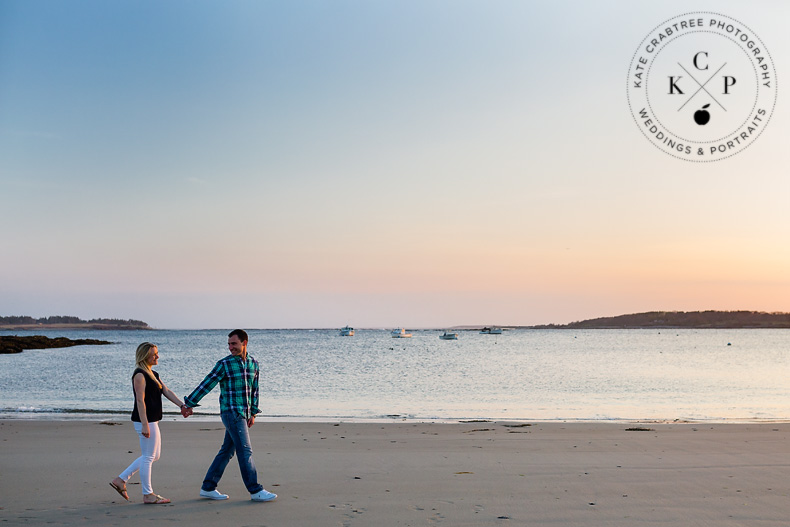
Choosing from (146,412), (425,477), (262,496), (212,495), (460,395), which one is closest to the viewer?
(146,412)

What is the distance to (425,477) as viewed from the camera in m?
9.04

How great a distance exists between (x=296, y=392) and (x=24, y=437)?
50.2 ft

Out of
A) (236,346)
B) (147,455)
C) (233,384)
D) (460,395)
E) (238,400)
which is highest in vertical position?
(236,346)

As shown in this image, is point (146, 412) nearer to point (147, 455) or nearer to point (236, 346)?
point (147, 455)

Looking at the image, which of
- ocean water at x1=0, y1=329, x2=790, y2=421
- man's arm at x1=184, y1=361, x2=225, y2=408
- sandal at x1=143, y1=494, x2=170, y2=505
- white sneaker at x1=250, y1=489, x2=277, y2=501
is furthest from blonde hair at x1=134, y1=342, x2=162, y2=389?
ocean water at x1=0, y1=329, x2=790, y2=421

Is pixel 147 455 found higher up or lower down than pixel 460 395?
higher up

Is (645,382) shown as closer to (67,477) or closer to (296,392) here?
(296,392)

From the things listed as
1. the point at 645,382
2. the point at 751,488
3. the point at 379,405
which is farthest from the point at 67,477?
the point at 645,382

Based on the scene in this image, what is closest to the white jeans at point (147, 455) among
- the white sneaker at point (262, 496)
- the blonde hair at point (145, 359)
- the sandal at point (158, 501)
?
the sandal at point (158, 501)

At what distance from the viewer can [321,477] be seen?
9.08 meters

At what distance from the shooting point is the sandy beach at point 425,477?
22.9ft

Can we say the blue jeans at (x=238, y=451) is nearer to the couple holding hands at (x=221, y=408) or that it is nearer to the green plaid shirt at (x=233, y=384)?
the couple holding hands at (x=221, y=408)

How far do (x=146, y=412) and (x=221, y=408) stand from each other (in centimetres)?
81

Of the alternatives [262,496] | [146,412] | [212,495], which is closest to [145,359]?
[146,412]
